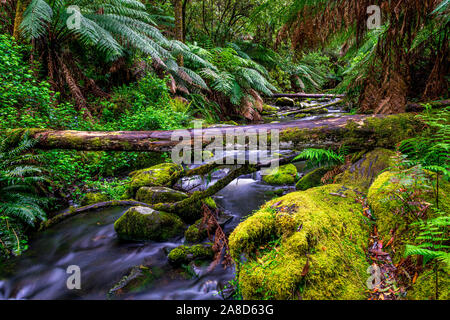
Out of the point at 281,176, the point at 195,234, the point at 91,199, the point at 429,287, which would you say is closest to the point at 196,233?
the point at 195,234

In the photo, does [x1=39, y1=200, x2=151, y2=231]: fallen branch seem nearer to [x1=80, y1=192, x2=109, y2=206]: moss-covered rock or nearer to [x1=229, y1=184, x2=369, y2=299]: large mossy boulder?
[x1=80, y1=192, x2=109, y2=206]: moss-covered rock

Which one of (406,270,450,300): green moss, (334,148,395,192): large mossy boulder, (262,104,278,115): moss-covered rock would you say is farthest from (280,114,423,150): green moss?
(262,104,278,115): moss-covered rock

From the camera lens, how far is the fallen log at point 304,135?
2.53 meters

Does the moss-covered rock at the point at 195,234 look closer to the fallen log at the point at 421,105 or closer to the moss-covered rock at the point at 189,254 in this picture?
the moss-covered rock at the point at 189,254

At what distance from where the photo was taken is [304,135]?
268 centimetres

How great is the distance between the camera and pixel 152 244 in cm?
288

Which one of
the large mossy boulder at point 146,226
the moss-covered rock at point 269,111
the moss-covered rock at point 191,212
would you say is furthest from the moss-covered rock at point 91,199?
the moss-covered rock at point 269,111

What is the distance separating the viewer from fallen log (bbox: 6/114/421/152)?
8.30 ft

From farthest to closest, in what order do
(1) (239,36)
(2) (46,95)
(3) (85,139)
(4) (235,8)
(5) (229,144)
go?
(1) (239,36), (4) (235,8), (2) (46,95), (3) (85,139), (5) (229,144)
